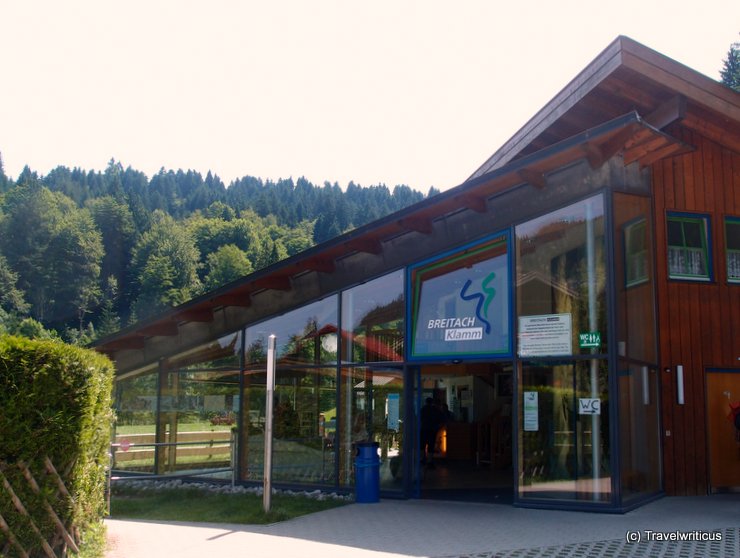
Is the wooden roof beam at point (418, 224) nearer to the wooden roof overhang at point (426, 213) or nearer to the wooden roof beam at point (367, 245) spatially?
the wooden roof overhang at point (426, 213)

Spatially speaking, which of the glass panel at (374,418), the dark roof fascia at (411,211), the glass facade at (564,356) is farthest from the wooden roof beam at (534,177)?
the glass panel at (374,418)

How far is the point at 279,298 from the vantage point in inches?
574

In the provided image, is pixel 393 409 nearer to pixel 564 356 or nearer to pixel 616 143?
pixel 564 356

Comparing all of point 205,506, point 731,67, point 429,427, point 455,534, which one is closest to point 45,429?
point 455,534

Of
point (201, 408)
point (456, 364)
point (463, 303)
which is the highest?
point (463, 303)

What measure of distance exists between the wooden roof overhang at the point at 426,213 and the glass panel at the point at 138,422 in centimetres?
86

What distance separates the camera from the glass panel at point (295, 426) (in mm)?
13594

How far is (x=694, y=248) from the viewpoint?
12.5 metres

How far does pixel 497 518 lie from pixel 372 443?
9.35 feet

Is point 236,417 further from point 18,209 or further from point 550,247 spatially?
point 18,209

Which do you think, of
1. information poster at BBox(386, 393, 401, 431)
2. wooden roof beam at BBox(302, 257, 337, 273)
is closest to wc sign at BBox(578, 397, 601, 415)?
information poster at BBox(386, 393, 401, 431)

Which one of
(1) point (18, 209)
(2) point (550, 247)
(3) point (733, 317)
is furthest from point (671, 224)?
(1) point (18, 209)

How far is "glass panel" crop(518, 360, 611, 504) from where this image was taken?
10.5 meters

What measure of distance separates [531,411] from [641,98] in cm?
526
